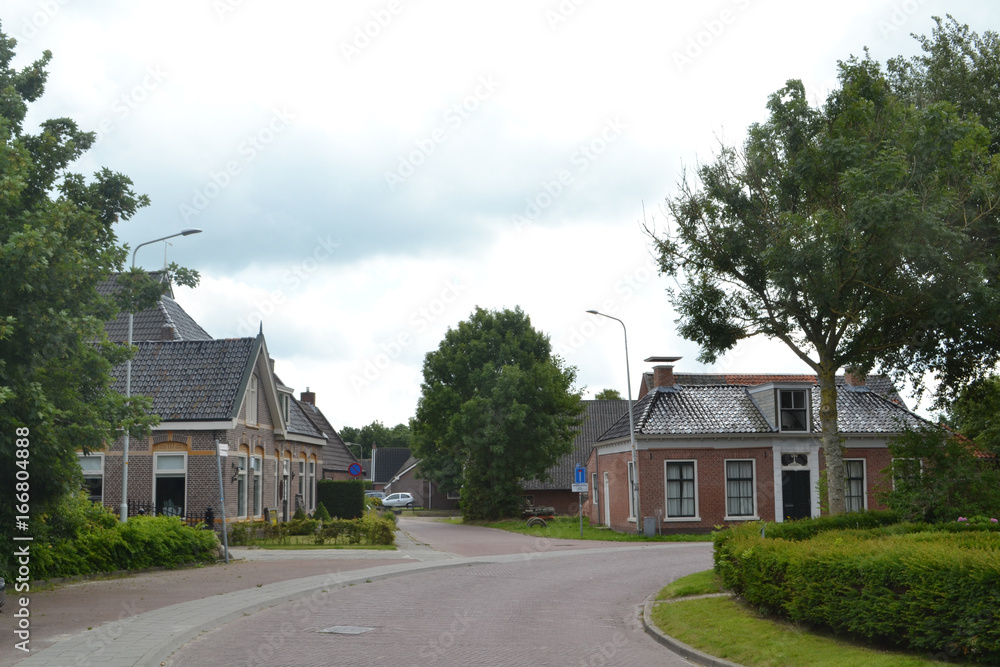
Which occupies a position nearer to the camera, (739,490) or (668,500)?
(668,500)

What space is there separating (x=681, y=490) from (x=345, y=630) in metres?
25.4

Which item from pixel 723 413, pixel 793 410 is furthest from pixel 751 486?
pixel 793 410

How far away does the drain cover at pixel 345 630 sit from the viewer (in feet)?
38.9

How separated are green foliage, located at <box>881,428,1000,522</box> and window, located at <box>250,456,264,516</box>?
72.7 ft

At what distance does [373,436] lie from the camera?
134 metres

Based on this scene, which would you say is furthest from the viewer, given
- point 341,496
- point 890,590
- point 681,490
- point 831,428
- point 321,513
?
point 341,496

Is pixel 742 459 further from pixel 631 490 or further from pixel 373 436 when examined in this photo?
pixel 373 436

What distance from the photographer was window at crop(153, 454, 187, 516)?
30453mm

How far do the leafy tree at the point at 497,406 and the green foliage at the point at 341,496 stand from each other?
25.6 feet

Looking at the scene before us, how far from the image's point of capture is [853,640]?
980 cm

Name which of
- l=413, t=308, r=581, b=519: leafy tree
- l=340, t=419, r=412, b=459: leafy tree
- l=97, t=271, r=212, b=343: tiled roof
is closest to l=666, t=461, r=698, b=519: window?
l=413, t=308, r=581, b=519: leafy tree

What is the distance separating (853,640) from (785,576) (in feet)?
4.78

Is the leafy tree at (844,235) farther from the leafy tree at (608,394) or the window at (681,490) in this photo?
the leafy tree at (608,394)

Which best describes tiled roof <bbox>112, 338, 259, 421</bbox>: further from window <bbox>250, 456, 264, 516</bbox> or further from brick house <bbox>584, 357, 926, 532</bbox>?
brick house <bbox>584, 357, 926, 532</bbox>
